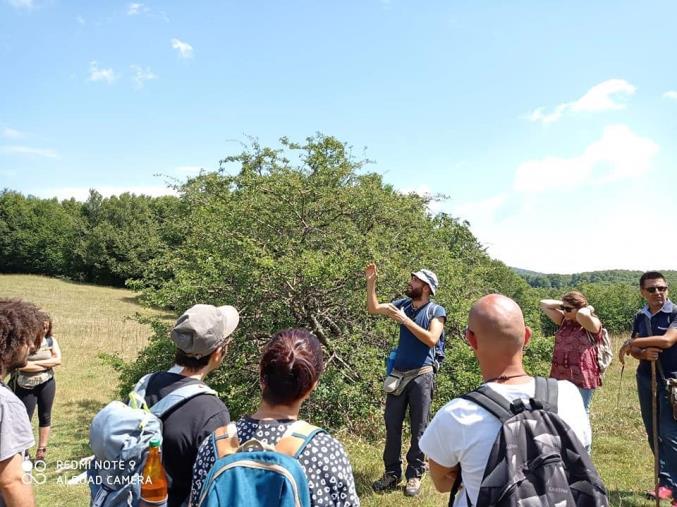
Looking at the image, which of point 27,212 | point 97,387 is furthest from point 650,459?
point 27,212

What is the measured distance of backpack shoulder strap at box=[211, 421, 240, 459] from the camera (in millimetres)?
1705

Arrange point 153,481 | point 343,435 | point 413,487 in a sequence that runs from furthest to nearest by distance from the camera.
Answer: point 343,435 → point 413,487 → point 153,481

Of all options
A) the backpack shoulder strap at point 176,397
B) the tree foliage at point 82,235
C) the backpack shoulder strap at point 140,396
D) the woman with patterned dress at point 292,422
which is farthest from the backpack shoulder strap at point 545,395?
the tree foliage at point 82,235

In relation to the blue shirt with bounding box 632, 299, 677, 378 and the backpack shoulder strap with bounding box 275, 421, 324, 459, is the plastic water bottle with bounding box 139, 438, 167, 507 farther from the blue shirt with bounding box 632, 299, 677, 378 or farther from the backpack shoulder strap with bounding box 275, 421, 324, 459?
the blue shirt with bounding box 632, 299, 677, 378

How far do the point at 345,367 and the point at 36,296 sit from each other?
2784 centimetres

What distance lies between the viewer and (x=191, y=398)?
2.16 meters

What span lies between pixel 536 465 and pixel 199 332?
1516 millimetres

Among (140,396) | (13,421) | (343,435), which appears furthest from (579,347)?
(13,421)

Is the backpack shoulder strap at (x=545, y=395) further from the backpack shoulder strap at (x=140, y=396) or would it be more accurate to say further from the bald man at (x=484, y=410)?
the backpack shoulder strap at (x=140, y=396)

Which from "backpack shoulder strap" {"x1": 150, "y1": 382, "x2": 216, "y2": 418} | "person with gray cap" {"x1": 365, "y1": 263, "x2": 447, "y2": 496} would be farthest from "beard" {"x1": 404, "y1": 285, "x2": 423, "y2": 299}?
"backpack shoulder strap" {"x1": 150, "y1": 382, "x2": 216, "y2": 418}

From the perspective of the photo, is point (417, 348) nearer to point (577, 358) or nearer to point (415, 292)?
point (415, 292)

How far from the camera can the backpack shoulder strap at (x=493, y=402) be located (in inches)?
69.6

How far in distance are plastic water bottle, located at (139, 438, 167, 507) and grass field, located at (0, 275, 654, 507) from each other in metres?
2.60

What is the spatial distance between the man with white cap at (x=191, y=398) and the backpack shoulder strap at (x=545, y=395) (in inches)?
49.7
